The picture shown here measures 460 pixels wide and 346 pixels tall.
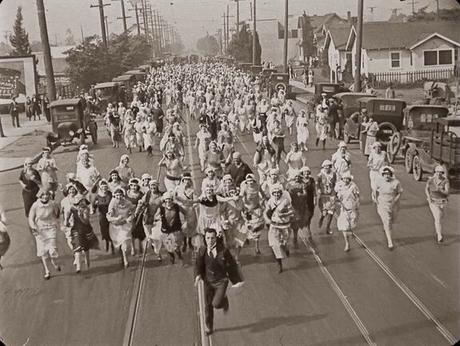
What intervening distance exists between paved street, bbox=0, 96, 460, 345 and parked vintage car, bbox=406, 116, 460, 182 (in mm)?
2571

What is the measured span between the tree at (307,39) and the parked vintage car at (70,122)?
1180 centimetres

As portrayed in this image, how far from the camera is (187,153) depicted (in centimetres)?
1780

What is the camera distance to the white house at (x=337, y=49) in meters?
29.0

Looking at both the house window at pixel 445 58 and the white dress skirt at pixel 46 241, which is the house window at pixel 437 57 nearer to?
the house window at pixel 445 58

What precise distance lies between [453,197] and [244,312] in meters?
7.02

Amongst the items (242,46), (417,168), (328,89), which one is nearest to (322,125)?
(242,46)

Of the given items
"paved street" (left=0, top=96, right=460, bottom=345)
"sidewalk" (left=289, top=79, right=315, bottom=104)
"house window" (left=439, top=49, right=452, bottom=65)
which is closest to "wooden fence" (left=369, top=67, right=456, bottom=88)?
"house window" (left=439, top=49, right=452, bottom=65)

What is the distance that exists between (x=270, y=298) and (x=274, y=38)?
61.5 feet

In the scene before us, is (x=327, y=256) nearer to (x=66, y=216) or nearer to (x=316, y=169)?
(x=66, y=216)

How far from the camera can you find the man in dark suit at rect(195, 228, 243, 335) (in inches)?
291

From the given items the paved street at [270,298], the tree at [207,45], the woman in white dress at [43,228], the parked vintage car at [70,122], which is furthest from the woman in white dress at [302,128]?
the woman in white dress at [43,228]

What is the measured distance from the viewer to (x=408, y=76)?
94.7ft

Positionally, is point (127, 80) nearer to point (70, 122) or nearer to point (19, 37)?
point (70, 122)

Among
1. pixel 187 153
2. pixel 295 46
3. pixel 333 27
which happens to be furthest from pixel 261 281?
pixel 295 46
